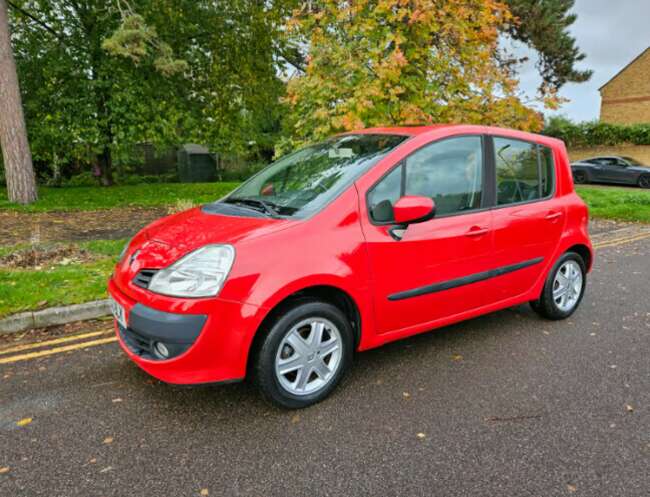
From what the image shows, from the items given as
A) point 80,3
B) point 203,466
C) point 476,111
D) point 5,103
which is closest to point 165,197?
point 5,103

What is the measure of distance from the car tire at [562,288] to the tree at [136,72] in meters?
11.9

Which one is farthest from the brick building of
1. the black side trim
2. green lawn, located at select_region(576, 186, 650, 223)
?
the black side trim

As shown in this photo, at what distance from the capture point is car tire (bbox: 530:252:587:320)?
4387 millimetres

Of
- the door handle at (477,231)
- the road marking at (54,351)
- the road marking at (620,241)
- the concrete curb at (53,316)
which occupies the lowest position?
the road marking at (620,241)

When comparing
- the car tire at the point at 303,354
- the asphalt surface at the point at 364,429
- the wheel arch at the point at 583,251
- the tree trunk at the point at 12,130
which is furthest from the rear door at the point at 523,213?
the tree trunk at the point at 12,130

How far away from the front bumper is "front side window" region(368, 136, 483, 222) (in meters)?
1.13

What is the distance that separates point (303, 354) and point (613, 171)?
22.4 metres

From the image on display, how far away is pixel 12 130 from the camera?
10844 mm

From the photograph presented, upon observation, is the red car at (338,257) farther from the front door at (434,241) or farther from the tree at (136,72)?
the tree at (136,72)

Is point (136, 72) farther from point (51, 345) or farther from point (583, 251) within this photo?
point (583, 251)

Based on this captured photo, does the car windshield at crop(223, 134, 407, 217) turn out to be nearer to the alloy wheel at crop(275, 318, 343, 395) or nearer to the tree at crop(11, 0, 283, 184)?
the alloy wheel at crop(275, 318, 343, 395)

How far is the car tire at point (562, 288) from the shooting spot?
173 inches

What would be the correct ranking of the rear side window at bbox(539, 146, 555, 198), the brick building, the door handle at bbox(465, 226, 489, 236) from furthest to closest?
the brick building < the rear side window at bbox(539, 146, 555, 198) < the door handle at bbox(465, 226, 489, 236)

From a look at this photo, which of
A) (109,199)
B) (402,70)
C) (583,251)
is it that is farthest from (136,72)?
(583,251)
